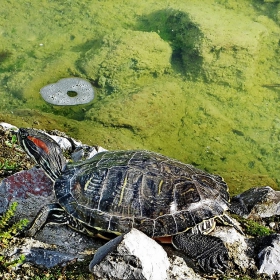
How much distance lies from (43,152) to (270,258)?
2420mm

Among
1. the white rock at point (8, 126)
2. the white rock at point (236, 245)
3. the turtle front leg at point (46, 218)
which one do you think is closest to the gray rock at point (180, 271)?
the white rock at point (236, 245)

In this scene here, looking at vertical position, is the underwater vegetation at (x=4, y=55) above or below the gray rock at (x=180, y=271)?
below

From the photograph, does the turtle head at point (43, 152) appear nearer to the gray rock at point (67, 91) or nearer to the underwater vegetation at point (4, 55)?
the gray rock at point (67, 91)

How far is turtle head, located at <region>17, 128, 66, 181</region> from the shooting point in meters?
4.05

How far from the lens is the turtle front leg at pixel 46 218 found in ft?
12.1

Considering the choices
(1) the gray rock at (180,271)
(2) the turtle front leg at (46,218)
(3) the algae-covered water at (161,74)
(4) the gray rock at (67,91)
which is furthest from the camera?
(4) the gray rock at (67,91)

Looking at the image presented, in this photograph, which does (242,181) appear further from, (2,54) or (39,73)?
(2,54)

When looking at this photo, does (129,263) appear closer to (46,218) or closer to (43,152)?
(46,218)

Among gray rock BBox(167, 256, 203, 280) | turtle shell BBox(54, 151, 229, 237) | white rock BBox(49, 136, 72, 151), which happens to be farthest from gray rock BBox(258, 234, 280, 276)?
white rock BBox(49, 136, 72, 151)

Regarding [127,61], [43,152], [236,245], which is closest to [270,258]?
[236,245]

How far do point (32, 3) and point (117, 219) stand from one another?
7600 millimetres

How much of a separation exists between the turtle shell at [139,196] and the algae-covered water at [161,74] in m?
2.32

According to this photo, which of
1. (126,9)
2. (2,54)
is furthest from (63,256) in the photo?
(126,9)

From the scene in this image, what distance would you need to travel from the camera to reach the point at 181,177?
383 cm
